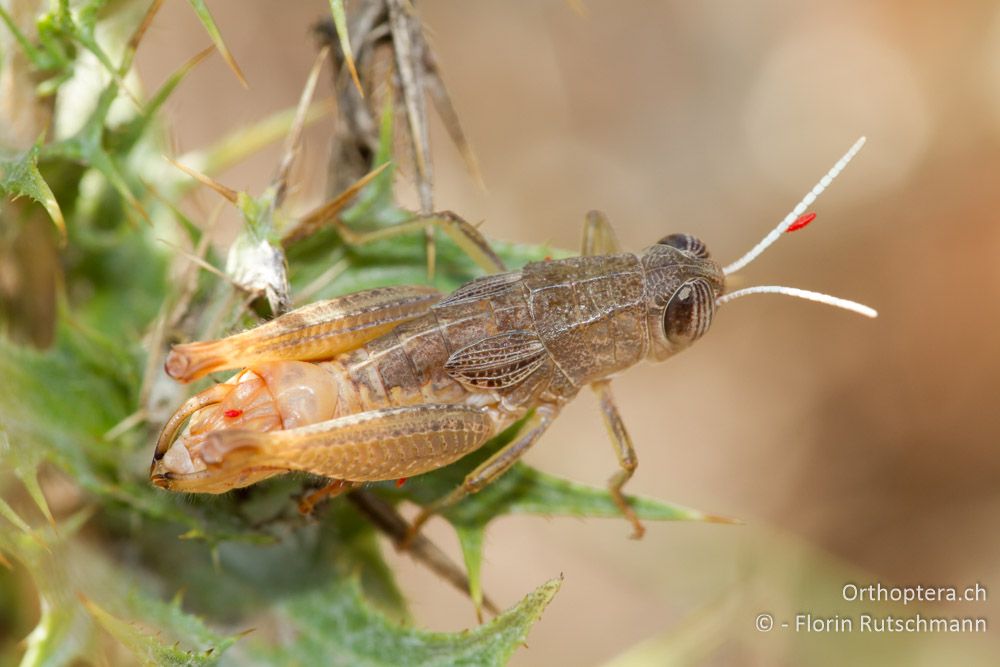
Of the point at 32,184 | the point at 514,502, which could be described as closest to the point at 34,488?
the point at 32,184

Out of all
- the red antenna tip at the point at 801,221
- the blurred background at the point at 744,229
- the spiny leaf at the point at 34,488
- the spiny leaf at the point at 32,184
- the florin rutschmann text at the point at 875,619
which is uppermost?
the spiny leaf at the point at 32,184

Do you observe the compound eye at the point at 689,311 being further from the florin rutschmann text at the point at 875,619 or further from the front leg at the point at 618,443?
the florin rutschmann text at the point at 875,619

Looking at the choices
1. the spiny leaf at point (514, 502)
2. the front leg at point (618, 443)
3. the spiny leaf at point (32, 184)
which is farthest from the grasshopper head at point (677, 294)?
the spiny leaf at point (32, 184)

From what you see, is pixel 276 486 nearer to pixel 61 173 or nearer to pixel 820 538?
pixel 61 173

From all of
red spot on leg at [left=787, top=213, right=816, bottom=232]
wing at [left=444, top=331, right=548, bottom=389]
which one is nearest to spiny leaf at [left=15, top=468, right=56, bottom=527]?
wing at [left=444, top=331, right=548, bottom=389]

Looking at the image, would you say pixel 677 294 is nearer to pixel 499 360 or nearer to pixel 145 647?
pixel 499 360

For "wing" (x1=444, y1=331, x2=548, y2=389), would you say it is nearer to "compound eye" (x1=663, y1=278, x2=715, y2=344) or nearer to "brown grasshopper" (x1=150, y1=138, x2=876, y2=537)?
Result: "brown grasshopper" (x1=150, y1=138, x2=876, y2=537)

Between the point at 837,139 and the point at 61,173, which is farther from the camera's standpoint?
the point at 837,139

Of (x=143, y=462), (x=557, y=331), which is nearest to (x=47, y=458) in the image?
(x=143, y=462)
